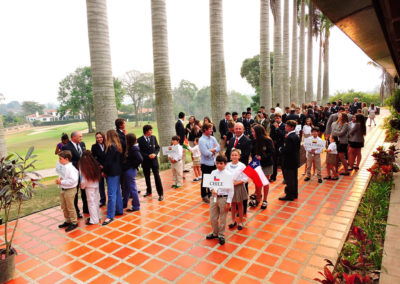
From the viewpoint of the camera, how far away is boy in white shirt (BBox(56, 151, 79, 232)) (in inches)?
203

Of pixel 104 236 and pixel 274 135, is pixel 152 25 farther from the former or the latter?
pixel 104 236

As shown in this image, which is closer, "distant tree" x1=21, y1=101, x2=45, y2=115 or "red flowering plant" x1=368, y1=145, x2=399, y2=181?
"red flowering plant" x1=368, y1=145, x2=399, y2=181

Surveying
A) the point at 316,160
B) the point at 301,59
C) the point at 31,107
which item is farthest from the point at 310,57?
the point at 31,107

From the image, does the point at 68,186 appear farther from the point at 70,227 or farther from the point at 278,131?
the point at 278,131

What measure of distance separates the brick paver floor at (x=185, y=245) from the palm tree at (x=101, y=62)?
3.06 metres

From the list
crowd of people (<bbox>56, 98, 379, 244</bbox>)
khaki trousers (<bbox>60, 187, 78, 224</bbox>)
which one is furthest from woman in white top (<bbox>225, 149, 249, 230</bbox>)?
khaki trousers (<bbox>60, 187, 78, 224</bbox>)

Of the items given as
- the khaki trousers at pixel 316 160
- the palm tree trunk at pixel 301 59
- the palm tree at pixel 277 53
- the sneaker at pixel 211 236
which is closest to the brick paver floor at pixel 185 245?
the sneaker at pixel 211 236

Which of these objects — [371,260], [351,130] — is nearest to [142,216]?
[371,260]

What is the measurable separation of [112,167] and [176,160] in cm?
222

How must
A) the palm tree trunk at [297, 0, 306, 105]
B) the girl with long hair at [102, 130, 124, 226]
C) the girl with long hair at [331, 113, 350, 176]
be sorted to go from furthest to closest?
the palm tree trunk at [297, 0, 306, 105], the girl with long hair at [331, 113, 350, 176], the girl with long hair at [102, 130, 124, 226]

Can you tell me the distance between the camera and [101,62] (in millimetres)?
7660

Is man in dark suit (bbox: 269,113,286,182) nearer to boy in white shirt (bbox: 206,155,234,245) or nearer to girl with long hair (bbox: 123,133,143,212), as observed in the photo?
boy in white shirt (bbox: 206,155,234,245)

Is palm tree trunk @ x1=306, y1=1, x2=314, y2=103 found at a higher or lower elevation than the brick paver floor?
higher

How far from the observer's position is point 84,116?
37.2 m
